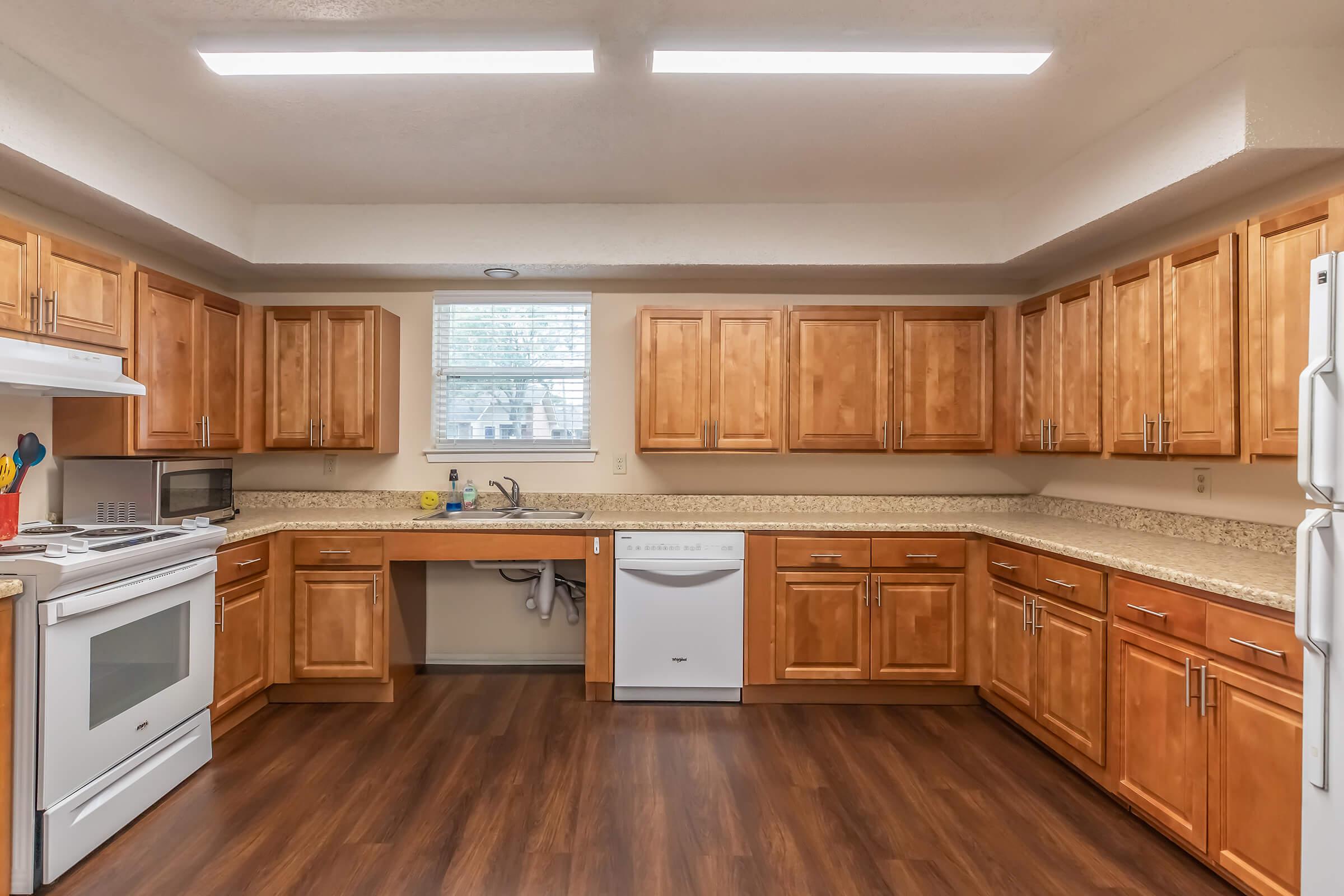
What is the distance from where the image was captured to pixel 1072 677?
2498mm

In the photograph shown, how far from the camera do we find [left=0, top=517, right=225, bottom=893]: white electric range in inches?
72.6

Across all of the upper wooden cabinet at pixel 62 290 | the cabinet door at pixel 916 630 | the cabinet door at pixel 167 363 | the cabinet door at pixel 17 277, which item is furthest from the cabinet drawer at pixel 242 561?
the cabinet door at pixel 916 630

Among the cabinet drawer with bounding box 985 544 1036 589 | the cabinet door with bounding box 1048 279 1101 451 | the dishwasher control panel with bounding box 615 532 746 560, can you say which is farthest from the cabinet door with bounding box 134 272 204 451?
the cabinet door with bounding box 1048 279 1101 451

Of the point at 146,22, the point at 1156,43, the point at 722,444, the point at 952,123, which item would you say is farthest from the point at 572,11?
the point at 722,444

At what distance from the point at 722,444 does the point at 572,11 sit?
2057 millimetres

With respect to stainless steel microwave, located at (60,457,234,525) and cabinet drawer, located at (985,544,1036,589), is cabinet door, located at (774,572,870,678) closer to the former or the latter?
cabinet drawer, located at (985,544,1036,589)

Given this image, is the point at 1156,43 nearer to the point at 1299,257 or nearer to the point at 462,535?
the point at 1299,257

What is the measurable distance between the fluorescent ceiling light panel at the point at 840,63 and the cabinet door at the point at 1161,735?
191 centimetres

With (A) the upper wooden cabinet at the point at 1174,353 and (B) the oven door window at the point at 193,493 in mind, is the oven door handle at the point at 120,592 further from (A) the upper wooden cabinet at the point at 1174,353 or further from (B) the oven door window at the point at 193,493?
(A) the upper wooden cabinet at the point at 1174,353

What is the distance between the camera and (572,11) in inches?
75.1

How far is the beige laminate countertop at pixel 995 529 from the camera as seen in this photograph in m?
1.97

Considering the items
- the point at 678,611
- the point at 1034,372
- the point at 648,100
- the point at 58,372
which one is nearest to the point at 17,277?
the point at 58,372

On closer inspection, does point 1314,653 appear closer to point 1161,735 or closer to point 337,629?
point 1161,735

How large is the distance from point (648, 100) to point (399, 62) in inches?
32.5
